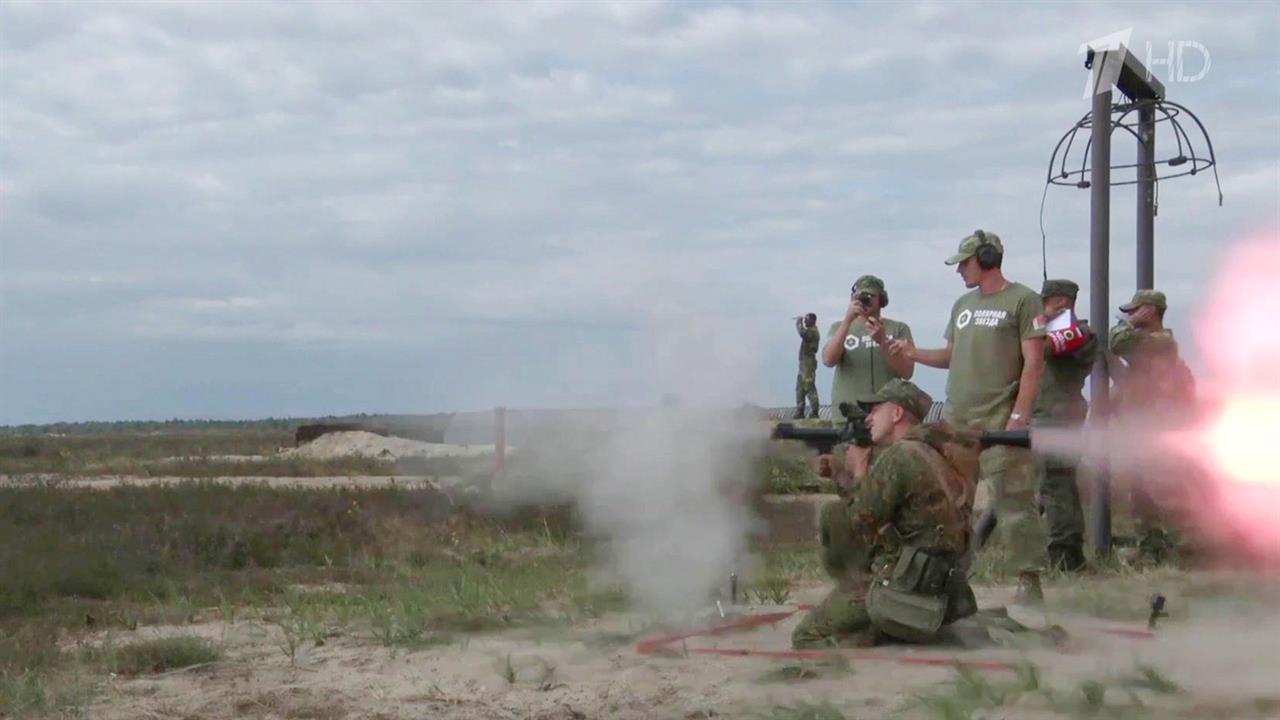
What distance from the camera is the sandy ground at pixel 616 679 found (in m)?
5.80

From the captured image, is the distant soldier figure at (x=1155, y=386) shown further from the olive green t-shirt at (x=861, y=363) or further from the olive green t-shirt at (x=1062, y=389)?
the olive green t-shirt at (x=861, y=363)

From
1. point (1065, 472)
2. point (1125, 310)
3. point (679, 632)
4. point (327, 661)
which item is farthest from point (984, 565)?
point (327, 661)

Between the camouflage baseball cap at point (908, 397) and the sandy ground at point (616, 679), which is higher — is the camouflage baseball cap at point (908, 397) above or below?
above

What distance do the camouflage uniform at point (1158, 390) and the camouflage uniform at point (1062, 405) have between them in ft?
2.28

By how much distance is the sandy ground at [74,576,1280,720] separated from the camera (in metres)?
5.80

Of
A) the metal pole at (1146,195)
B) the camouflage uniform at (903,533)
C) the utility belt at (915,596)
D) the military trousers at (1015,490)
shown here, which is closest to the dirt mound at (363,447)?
the metal pole at (1146,195)

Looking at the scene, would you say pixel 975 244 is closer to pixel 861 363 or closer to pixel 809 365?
pixel 861 363

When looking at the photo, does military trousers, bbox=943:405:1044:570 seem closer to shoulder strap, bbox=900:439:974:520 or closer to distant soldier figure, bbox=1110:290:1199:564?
distant soldier figure, bbox=1110:290:1199:564

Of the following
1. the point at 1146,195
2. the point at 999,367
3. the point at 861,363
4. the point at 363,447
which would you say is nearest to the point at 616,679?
the point at 861,363

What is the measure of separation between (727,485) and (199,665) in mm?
2915

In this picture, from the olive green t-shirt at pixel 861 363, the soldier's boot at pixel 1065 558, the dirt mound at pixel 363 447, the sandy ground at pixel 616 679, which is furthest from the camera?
the dirt mound at pixel 363 447

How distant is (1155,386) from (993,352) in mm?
1670

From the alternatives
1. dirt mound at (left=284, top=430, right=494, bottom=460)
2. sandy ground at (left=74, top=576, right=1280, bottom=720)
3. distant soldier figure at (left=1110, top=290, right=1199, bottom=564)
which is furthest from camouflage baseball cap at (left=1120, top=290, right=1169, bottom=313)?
dirt mound at (left=284, top=430, right=494, bottom=460)

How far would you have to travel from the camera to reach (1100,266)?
9883mm
